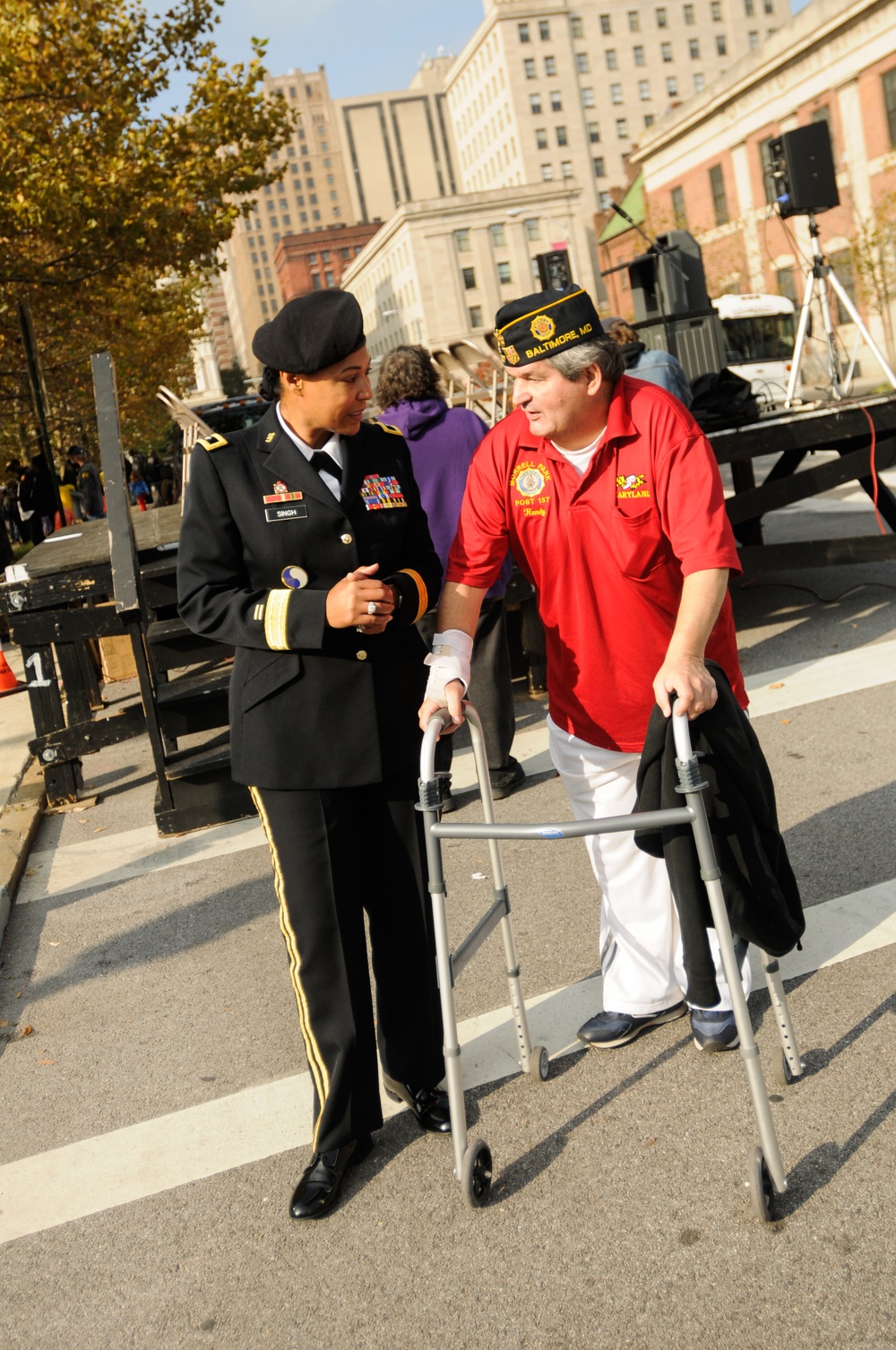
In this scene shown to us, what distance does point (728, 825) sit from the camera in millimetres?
2867

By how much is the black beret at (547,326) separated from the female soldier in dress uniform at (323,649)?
40 centimetres

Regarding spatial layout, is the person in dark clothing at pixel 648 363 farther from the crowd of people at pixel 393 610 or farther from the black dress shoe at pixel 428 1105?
the black dress shoe at pixel 428 1105

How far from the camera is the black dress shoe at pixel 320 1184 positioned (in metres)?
2.98

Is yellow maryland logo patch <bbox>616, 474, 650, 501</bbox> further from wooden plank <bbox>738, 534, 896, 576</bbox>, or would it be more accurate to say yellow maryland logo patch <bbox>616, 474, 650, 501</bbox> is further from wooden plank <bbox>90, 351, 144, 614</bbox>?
wooden plank <bbox>738, 534, 896, 576</bbox>

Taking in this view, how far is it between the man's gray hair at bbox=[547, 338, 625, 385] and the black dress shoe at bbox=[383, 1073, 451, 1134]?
199cm

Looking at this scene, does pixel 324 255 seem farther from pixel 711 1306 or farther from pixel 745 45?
pixel 711 1306

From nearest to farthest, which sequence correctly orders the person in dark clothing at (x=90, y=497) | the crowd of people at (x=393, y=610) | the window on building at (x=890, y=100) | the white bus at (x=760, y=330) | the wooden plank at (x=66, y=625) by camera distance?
the crowd of people at (x=393, y=610) → the wooden plank at (x=66, y=625) → the person in dark clothing at (x=90, y=497) → the white bus at (x=760, y=330) → the window on building at (x=890, y=100)

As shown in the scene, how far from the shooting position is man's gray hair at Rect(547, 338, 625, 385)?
2.98 meters

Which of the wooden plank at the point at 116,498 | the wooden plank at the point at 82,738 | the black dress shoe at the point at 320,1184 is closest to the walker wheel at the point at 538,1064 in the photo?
the black dress shoe at the point at 320,1184

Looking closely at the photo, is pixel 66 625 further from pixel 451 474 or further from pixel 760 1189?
pixel 760 1189

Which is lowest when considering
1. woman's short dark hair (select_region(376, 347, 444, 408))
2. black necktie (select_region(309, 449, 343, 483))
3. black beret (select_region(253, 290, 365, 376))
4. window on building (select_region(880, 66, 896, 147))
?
black necktie (select_region(309, 449, 343, 483))

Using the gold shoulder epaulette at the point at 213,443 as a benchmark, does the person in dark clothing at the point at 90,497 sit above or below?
above

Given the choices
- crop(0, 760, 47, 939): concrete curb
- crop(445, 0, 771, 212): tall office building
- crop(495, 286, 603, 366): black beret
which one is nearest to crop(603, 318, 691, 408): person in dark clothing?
crop(0, 760, 47, 939): concrete curb

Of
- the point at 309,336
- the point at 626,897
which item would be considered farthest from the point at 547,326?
the point at 626,897
